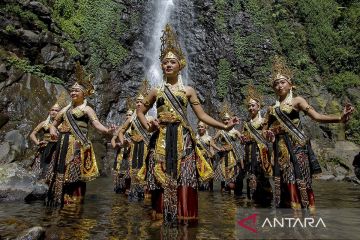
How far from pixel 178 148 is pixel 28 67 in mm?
16220

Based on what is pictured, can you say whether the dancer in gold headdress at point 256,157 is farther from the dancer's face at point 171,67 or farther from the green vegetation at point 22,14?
the green vegetation at point 22,14

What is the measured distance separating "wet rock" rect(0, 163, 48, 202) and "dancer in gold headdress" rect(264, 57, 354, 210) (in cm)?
489

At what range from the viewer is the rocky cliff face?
19.4m

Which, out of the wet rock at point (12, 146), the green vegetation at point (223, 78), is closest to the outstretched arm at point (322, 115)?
the wet rock at point (12, 146)

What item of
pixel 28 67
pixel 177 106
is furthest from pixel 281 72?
pixel 28 67

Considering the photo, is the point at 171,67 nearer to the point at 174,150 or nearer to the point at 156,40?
the point at 174,150

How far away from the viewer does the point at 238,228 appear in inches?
194

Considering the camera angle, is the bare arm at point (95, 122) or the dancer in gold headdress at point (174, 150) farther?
the bare arm at point (95, 122)

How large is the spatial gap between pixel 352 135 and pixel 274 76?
806 inches

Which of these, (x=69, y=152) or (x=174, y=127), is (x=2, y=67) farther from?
(x=174, y=127)

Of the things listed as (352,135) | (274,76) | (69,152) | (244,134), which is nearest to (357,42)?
(352,135)

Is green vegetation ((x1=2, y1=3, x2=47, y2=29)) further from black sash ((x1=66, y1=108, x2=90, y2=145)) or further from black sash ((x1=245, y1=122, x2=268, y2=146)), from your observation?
black sash ((x1=245, y1=122, x2=268, y2=146))

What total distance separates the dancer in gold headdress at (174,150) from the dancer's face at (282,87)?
1878 millimetres

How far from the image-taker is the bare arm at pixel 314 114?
18.8ft
